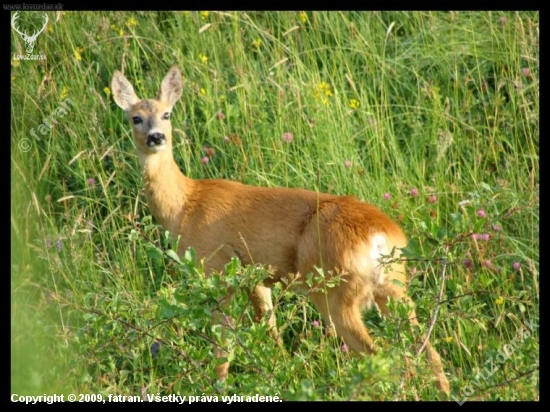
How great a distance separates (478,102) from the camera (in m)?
7.25

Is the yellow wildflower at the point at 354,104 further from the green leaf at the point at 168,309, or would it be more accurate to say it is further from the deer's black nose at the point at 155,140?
the green leaf at the point at 168,309

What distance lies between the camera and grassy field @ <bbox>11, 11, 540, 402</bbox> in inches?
205

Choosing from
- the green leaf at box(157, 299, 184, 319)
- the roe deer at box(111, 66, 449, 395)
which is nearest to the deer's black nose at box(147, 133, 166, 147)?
the roe deer at box(111, 66, 449, 395)

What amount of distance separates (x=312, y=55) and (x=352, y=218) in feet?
7.77

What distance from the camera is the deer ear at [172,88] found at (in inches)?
261

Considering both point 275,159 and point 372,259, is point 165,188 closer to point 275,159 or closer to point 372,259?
point 275,159

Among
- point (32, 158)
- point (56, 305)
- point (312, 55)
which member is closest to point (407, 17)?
point (312, 55)

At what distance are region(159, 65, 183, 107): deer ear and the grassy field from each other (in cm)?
36

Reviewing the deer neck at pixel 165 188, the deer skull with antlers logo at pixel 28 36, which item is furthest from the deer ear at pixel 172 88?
the deer skull with antlers logo at pixel 28 36

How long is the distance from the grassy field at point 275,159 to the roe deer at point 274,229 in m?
0.19

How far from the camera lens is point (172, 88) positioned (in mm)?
6680
